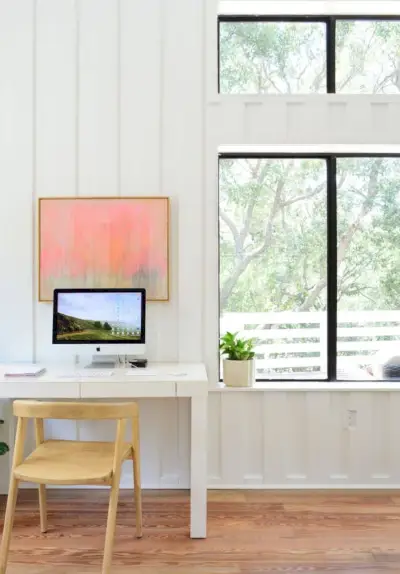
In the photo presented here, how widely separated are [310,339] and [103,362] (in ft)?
4.09

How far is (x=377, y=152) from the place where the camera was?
3328 millimetres

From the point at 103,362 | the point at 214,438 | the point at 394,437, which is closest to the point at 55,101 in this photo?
the point at 103,362

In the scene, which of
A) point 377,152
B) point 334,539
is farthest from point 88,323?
point 377,152

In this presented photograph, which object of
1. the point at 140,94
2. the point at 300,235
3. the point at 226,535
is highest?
the point at 140,94

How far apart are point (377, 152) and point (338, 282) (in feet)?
2.69

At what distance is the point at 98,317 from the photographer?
2.98 m

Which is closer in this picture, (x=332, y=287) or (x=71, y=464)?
(x=71, y=464)

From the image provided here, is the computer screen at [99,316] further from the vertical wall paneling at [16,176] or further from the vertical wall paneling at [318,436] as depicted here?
the vertical wall paneling at [318,436]

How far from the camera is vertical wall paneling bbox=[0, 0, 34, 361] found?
3135 mm

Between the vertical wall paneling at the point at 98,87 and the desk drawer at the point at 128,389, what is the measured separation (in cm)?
128

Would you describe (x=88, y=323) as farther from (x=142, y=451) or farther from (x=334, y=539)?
(x=334, y=539)

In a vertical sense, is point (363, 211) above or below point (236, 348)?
above

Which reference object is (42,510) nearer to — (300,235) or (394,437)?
(394,437)

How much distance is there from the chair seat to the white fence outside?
1.18m
